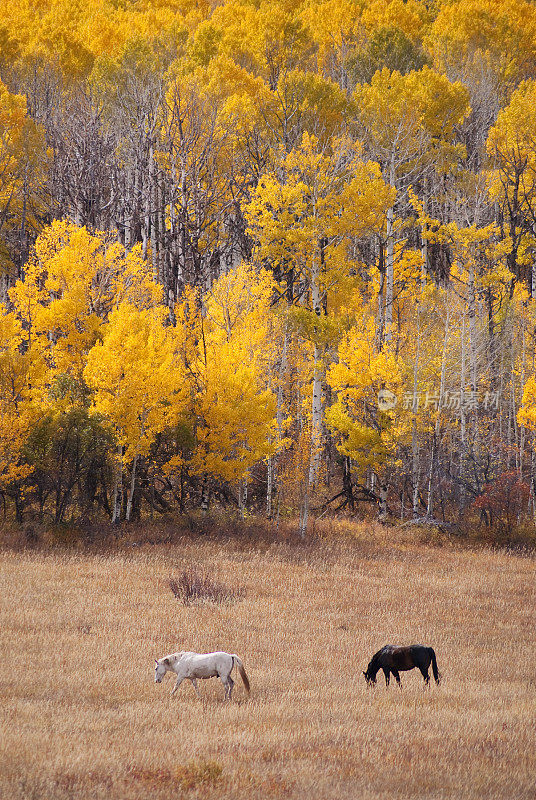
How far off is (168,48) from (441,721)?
4060 centimetres

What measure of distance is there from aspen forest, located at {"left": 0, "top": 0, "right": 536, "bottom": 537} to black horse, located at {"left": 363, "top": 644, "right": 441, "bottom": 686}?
13616 millimetres

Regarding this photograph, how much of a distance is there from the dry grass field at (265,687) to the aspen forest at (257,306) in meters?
5.05

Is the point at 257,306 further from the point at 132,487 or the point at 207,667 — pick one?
the point at 207,667

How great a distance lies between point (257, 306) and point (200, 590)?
13.4 m

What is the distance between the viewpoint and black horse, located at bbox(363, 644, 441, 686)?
447 inches

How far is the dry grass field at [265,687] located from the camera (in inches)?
294

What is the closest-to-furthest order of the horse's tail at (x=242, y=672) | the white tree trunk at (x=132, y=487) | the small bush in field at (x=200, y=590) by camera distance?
the horse's tail at (x=242, y=672) < the small bush in field at (x=200, y=590) < the white tree trunk at (x=132, y=487)

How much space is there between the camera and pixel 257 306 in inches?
1108

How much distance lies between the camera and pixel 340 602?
690 inches

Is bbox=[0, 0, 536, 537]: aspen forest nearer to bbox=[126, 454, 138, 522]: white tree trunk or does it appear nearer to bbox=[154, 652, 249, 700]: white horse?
bbox=[126, 454, 138, 522]: white tree trunk
